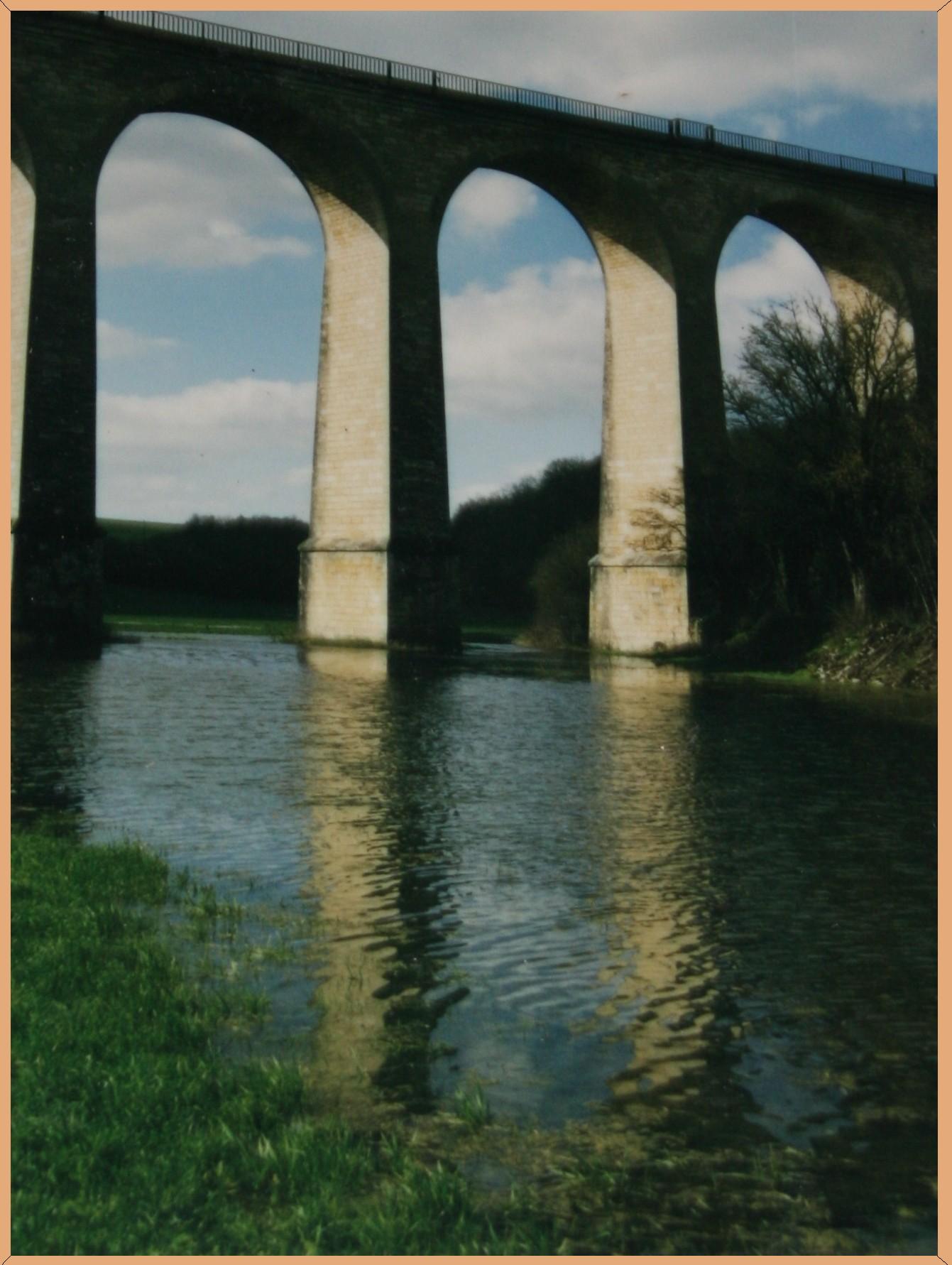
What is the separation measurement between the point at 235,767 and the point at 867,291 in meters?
33.3

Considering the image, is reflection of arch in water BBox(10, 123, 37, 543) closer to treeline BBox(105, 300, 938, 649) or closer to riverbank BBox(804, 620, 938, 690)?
treeline BBox(105, 300, 938, 649)

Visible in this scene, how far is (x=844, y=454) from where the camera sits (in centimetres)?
2670

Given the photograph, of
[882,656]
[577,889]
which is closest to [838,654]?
[882,656]

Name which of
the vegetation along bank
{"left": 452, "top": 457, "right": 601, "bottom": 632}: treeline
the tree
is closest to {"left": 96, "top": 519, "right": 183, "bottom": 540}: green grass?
{"left": 452, "top": 457, "right": 601, "bottom": 632}: treeline

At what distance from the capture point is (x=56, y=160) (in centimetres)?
2805

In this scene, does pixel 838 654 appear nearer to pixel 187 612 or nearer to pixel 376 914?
pixel 376 914

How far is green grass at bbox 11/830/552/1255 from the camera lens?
3.64 m

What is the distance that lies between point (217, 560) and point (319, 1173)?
58062mm

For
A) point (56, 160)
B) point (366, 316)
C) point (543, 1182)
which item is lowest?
point (543, 1182)

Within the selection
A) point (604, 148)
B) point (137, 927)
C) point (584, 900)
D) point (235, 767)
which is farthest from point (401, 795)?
point (604, 148)

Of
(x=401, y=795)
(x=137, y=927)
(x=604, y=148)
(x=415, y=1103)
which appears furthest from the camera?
(x=604, y=148)

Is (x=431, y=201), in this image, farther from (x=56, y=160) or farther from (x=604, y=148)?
(x=56, y=160)

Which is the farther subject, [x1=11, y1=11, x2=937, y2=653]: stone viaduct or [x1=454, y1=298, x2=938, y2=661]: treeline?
[x1=11, y1=11, x2=937, y2=653]: stone viaduct

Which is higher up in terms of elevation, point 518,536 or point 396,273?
point 396,273
